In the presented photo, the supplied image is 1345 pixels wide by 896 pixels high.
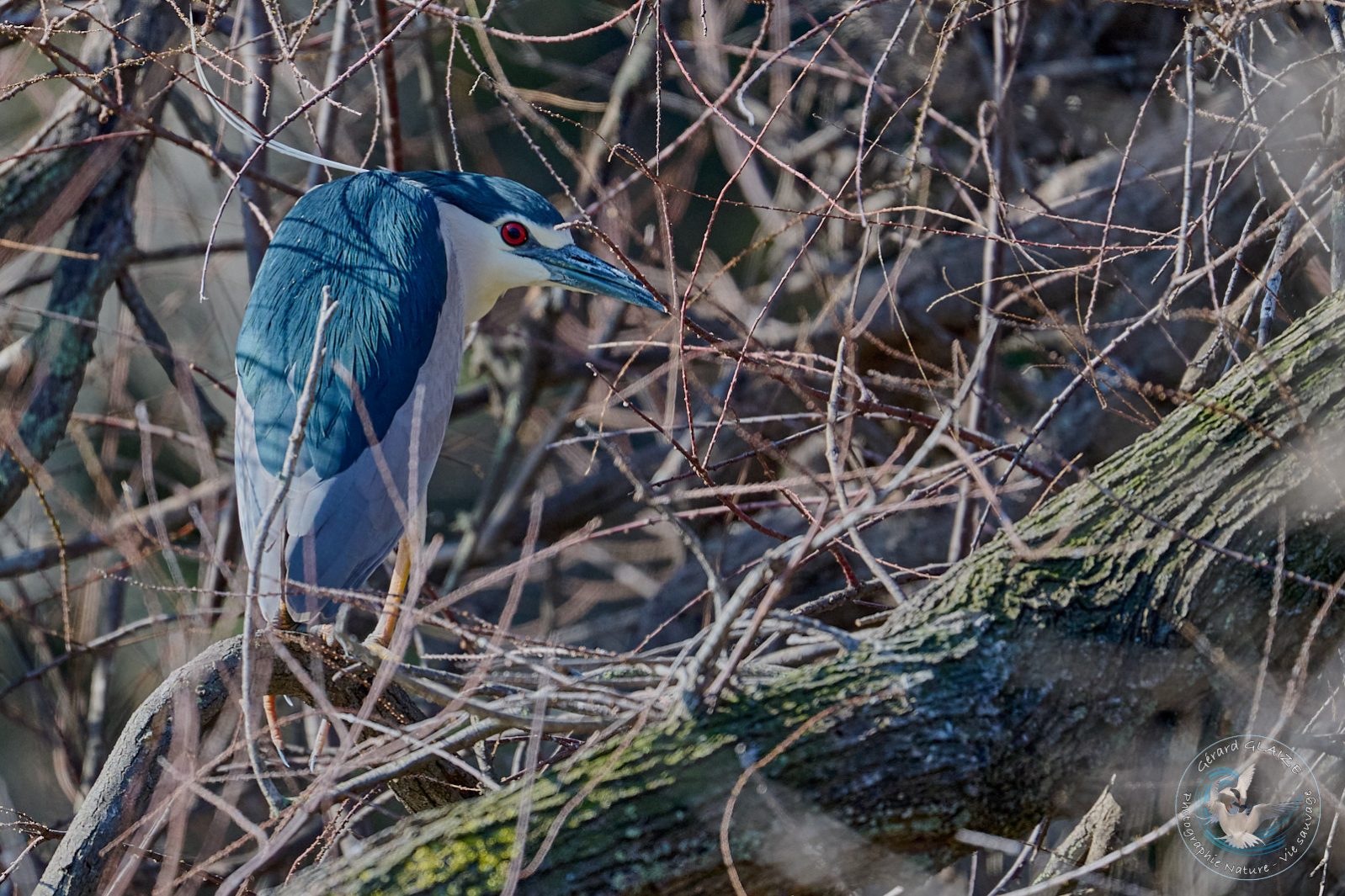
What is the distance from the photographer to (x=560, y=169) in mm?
5336

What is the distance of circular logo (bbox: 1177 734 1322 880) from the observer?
146cm

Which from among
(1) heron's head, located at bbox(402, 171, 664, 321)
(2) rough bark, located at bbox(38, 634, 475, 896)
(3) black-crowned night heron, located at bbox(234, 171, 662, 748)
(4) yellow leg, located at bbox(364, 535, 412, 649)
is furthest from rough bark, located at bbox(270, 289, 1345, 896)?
(1) heron's head, located at bbox(402, 171, 664, 321)

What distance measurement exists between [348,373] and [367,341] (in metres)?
0.34

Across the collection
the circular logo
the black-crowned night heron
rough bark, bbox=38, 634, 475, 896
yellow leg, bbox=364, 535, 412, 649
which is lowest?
the circular logo

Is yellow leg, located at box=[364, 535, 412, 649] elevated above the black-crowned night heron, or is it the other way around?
the black-crowned night heron

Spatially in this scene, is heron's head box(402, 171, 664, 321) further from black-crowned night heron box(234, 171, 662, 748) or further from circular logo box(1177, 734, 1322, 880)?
circular logo box(1177, 734, 1322, 880)

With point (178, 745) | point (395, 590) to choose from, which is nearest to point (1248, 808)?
point (178, 745)

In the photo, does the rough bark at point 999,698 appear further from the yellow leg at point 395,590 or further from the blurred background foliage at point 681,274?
the yellow leg at point 395,590

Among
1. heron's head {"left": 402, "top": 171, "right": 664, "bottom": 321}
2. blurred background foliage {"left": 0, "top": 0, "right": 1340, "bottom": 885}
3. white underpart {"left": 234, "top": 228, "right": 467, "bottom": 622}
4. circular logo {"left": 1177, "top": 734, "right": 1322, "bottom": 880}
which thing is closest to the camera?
circular logo {"left": 1177, "top": 734, "right": 1322, "bottom": 880}

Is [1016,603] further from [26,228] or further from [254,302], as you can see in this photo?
[26,228]

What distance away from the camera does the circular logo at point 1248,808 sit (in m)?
1.46

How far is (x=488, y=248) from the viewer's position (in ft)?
9.09

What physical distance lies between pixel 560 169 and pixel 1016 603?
4202 millimetres

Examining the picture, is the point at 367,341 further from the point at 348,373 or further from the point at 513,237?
the point at 513,237
